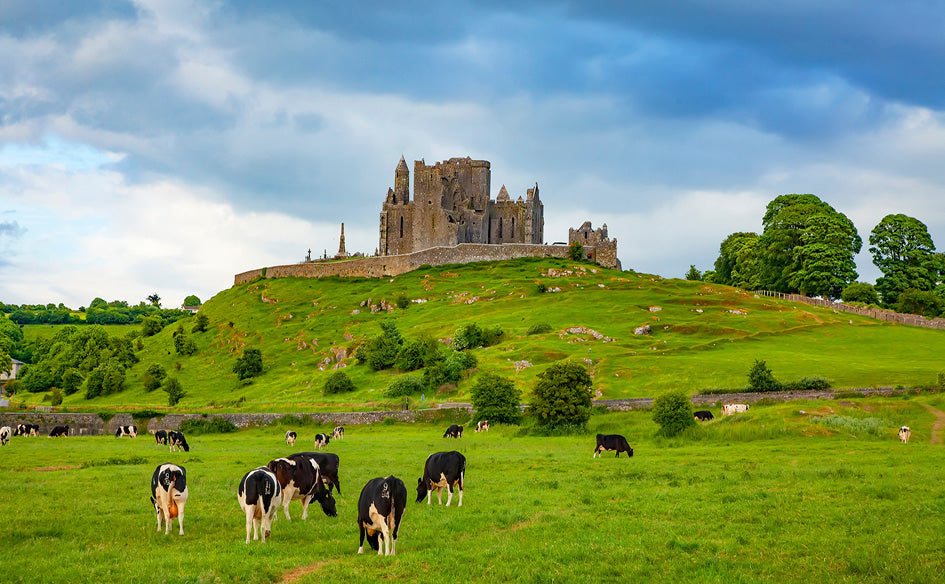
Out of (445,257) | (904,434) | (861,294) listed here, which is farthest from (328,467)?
(445,257)

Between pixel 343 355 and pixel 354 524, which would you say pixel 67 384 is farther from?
pixel 354 524

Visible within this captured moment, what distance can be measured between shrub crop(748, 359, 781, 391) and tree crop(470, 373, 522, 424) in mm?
17277

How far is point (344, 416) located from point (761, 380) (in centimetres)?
3180

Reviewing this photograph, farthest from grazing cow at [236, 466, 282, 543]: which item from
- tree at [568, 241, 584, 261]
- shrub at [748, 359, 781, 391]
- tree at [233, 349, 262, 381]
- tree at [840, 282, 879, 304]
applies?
tree at [568, 241, 584, 261]

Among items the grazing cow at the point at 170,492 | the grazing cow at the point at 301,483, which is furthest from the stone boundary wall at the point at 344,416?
the grazing cow at the point at 170,492

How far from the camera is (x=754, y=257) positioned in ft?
438

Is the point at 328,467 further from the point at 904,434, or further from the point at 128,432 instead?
the point at 128,432

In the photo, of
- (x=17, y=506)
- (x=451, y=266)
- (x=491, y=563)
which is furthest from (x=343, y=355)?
(x=491, y=563)

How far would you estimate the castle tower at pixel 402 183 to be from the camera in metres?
162

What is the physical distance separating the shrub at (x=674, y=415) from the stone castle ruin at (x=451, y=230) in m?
101

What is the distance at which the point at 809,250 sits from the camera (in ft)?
363

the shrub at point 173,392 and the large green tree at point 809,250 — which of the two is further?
the large green tree at point 809,250

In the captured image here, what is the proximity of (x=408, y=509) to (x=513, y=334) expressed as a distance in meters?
67.4

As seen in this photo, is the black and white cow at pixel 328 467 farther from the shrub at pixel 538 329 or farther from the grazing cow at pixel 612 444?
the shrub at pixel 538 329
